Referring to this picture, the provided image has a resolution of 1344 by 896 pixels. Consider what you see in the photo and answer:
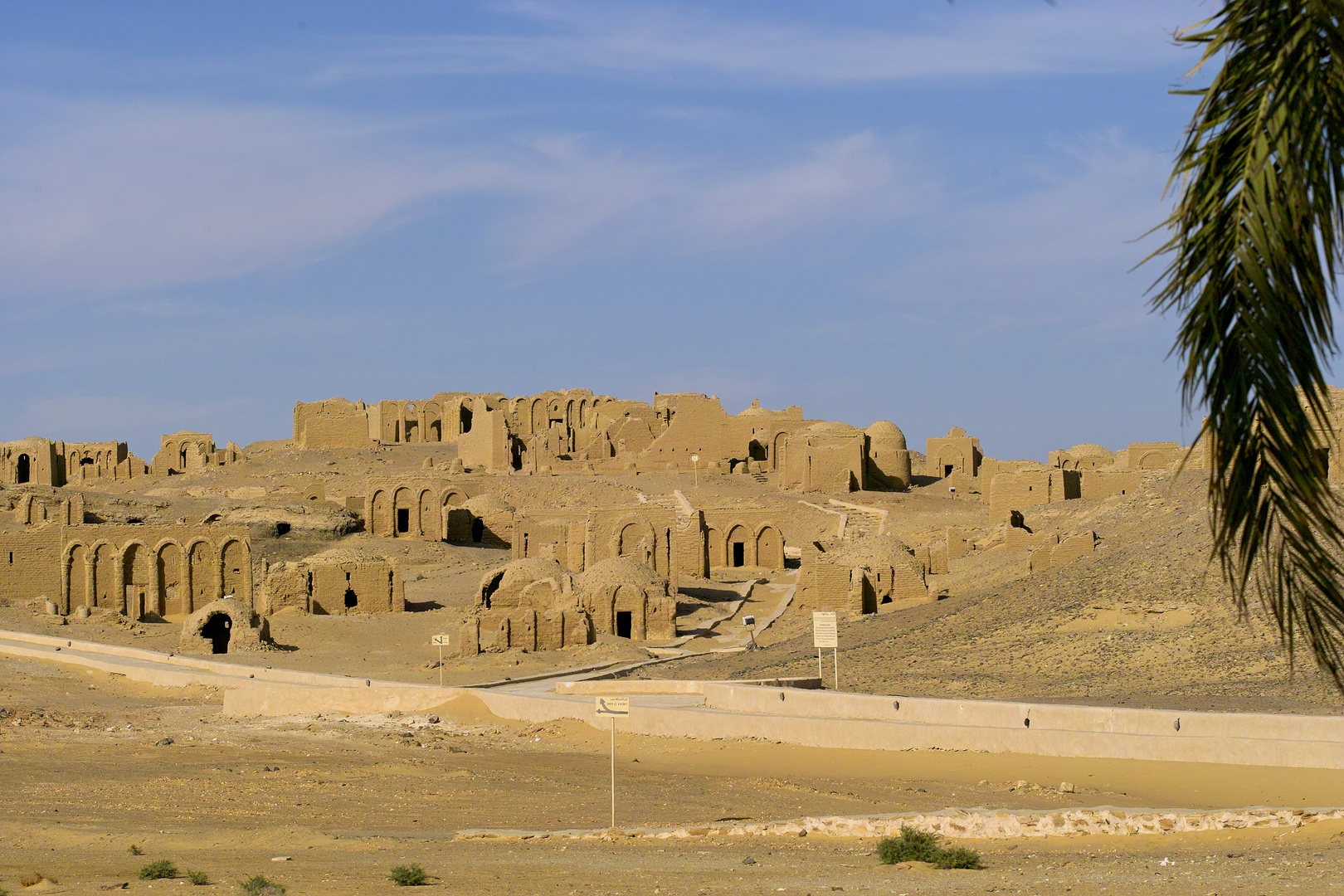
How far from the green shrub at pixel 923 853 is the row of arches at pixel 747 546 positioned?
113 ft

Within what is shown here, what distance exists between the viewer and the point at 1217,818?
13.3 m

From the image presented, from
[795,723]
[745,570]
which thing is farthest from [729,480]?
[795,723]

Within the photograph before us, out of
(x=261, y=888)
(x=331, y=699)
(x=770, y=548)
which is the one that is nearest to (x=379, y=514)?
(x=770, y=548)

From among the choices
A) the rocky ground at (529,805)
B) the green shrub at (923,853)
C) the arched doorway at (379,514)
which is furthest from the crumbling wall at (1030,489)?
the green shrub at (923,853)

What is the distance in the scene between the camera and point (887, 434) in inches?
2530

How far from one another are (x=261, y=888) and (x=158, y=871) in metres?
1.29

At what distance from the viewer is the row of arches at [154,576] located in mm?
40562

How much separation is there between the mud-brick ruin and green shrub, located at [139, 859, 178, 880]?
70.3 feet

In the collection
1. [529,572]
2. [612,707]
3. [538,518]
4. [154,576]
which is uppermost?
[538,518]

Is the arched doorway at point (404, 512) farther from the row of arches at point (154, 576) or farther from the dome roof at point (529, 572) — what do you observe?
the dome roof at point (529, 572)

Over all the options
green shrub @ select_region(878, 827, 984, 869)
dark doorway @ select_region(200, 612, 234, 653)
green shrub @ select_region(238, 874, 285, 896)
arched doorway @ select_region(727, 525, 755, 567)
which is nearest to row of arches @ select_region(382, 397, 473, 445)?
arched doorway @ select_region(727, 525, 755, 567)

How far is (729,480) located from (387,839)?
49030mm

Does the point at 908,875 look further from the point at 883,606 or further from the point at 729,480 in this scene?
the point at 729,480

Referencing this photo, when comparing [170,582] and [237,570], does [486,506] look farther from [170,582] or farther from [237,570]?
[170,582]
